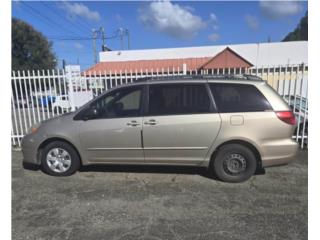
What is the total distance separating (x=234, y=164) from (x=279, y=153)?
0.74 metres

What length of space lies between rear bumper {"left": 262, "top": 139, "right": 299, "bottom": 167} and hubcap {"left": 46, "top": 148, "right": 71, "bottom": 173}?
342 centimetres

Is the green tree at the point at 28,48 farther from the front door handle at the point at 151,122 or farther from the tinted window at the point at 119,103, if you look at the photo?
the front door handle at the point at 151,122

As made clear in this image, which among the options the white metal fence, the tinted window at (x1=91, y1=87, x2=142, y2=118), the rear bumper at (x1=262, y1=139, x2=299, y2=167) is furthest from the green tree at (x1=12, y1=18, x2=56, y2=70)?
the rear bumper at (x1=262, y1=139, x2=299, y2=167)

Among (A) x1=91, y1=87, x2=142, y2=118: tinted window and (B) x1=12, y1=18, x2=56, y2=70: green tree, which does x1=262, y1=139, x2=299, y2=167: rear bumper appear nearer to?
(A) x1=91, y1=87, x2=142, y2=118: tinted window

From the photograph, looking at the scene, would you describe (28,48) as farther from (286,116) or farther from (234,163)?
(286,116)

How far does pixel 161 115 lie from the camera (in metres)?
4.82

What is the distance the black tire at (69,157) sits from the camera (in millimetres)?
5184

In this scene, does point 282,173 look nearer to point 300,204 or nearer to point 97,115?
point 300,204

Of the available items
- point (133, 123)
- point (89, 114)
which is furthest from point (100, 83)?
point (133, 123)

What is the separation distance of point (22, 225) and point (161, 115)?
2.54 metres

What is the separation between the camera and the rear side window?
4664 millimetres

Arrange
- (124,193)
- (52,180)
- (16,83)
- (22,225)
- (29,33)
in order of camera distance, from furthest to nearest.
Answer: (29,33)
(16,83)
(52,180)
(124,193)
(22,225)

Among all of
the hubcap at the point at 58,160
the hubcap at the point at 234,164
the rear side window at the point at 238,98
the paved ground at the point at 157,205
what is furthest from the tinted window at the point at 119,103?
the hubcap at the point at 234,164

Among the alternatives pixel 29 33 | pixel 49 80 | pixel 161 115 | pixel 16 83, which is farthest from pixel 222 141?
pixel 29 33
